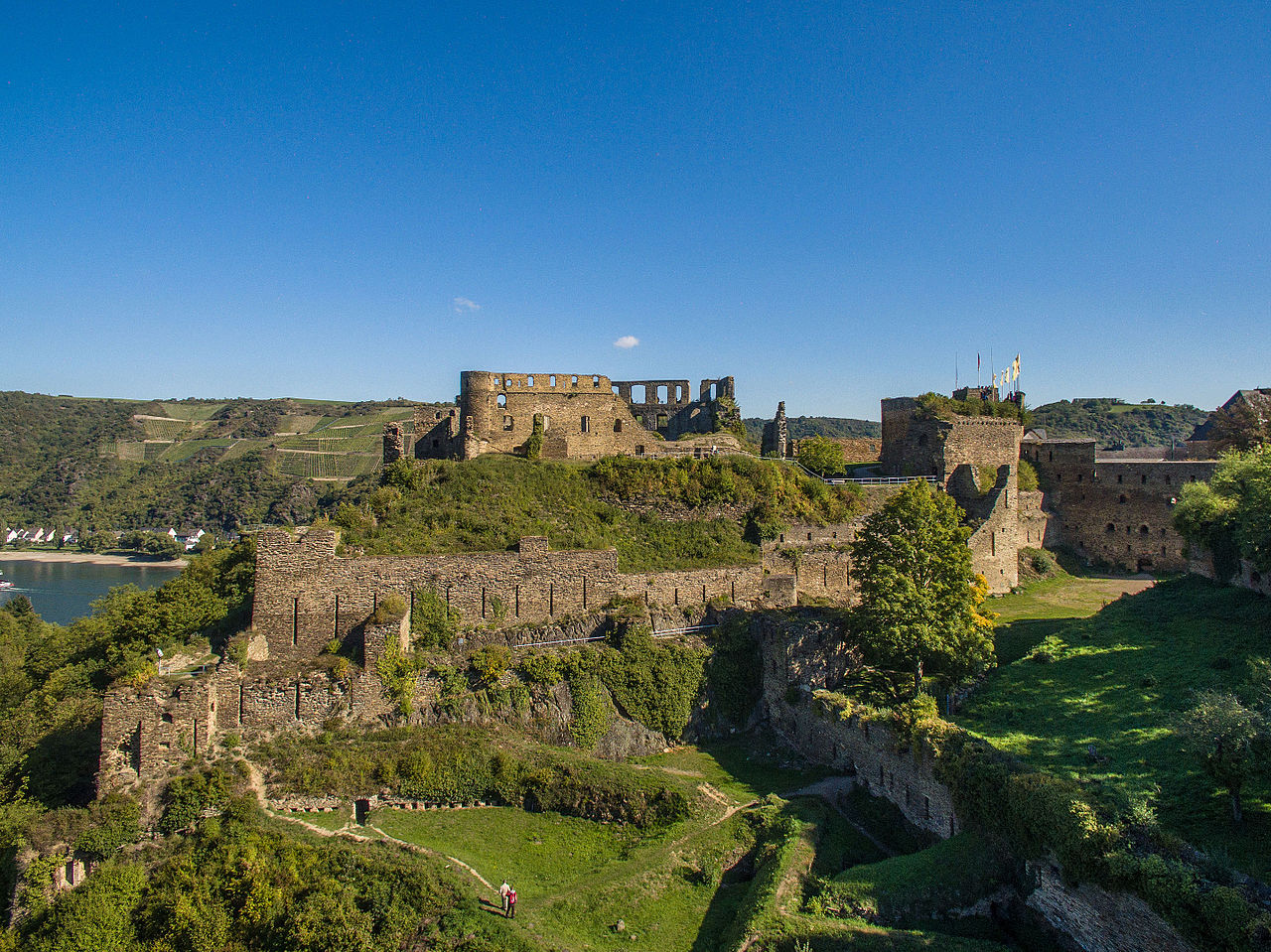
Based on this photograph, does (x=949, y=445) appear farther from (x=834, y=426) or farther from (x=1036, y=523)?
(x=834, y=426)

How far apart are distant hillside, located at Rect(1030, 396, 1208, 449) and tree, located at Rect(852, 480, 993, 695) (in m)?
76.2

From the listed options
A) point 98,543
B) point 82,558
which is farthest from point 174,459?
point 82,558

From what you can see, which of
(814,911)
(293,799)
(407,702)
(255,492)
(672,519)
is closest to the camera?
(814,911)

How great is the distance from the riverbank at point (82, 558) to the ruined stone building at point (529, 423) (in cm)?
9532

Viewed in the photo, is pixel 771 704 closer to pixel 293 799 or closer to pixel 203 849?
pixel 293 799

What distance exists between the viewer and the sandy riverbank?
106 metres

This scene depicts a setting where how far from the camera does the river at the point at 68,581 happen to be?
252 feet

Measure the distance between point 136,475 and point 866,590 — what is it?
16073 centimetres

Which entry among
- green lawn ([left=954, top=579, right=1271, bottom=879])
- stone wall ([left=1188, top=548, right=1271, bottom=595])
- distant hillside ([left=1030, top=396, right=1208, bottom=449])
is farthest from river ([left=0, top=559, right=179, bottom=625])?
distant hillside ([left=1030, top=396, right=1208, bottom=449])

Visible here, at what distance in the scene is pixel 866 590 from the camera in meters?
20.9

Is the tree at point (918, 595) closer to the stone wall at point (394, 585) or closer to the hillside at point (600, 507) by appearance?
the hillside at point (600, 507)

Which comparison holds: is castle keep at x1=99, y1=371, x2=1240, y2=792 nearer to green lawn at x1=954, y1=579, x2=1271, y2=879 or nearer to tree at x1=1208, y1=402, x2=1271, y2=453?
tree at x1=1208, y1=402, x2=1271, y2=453

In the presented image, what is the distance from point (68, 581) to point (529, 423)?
99.5m

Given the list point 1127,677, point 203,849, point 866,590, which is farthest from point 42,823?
point 1127,677
